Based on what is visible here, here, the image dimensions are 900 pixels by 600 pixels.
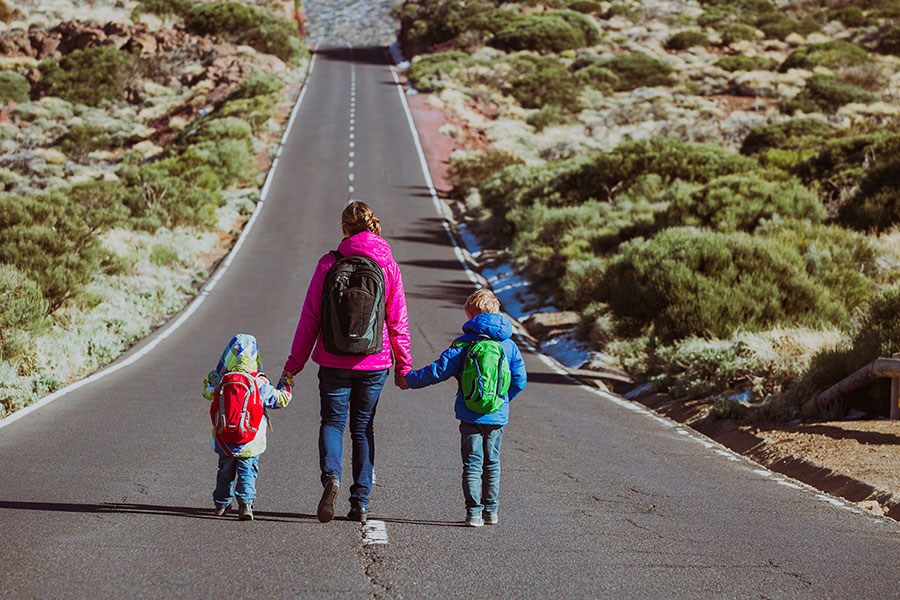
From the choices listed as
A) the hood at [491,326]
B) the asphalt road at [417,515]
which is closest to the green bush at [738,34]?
the asphalt road at [417,515]

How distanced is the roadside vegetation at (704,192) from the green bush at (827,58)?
0.64 ft

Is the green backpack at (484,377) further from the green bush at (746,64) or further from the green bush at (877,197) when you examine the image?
the green bush at (746,64)

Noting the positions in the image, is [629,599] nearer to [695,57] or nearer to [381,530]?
[381,530]

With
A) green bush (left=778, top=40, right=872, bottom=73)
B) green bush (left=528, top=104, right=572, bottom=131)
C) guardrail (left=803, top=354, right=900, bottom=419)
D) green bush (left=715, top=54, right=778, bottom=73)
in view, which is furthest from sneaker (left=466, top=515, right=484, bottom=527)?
green bush (left=715, top=54, right=778, bottom=73)

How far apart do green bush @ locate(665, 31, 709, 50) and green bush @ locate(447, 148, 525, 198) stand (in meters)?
39.7

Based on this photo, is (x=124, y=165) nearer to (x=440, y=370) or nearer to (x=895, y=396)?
(x=895, y=396)

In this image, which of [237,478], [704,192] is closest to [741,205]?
[704,192]

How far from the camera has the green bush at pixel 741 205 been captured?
22984 mm

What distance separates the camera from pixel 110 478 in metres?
7.84

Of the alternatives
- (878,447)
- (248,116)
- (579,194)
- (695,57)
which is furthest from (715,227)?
(695,57)

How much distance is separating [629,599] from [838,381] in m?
7.51

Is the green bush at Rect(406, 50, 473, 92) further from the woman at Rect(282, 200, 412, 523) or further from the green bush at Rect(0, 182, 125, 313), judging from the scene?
the woman at Rect(282, 200, 412, 523)

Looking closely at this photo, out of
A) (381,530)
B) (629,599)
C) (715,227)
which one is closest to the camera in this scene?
(629,599)

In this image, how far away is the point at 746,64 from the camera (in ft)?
229
